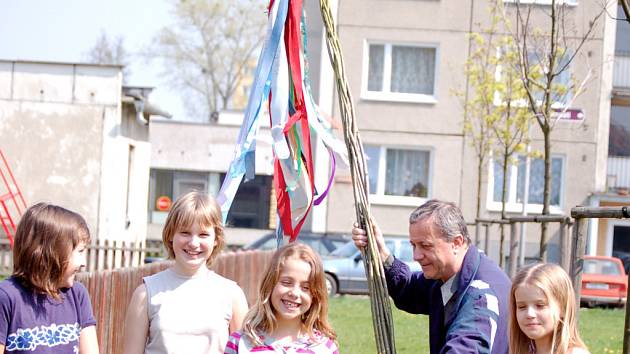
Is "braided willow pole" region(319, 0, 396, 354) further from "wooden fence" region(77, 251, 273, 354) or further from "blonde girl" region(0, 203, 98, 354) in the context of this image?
"wooden fence" region(77, 251, 273, 354)

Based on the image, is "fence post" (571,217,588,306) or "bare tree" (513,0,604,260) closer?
"fence post" (571,217,588,306)

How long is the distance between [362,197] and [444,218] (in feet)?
1.18

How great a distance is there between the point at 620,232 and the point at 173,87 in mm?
34280

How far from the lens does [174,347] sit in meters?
4.26

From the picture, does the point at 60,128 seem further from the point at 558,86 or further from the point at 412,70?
the point at 558,86

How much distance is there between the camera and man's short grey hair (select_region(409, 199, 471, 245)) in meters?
4.01

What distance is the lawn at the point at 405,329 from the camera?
11.5m

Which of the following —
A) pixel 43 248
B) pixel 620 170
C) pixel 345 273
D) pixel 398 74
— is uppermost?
pixel 398 74

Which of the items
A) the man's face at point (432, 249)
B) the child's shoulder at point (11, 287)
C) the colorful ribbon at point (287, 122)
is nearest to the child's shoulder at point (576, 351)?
the man's face at point (432, 249)

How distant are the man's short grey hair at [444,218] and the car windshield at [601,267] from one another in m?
18.9

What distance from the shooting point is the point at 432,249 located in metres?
4.02

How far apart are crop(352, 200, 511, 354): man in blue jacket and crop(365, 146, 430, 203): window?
24330 mm

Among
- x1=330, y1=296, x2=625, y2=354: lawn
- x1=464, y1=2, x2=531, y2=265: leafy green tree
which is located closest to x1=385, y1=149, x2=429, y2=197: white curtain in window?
x1=464, y1=2, x2=531, y2=265: leafy green tree

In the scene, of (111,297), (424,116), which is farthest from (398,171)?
(111,297)
